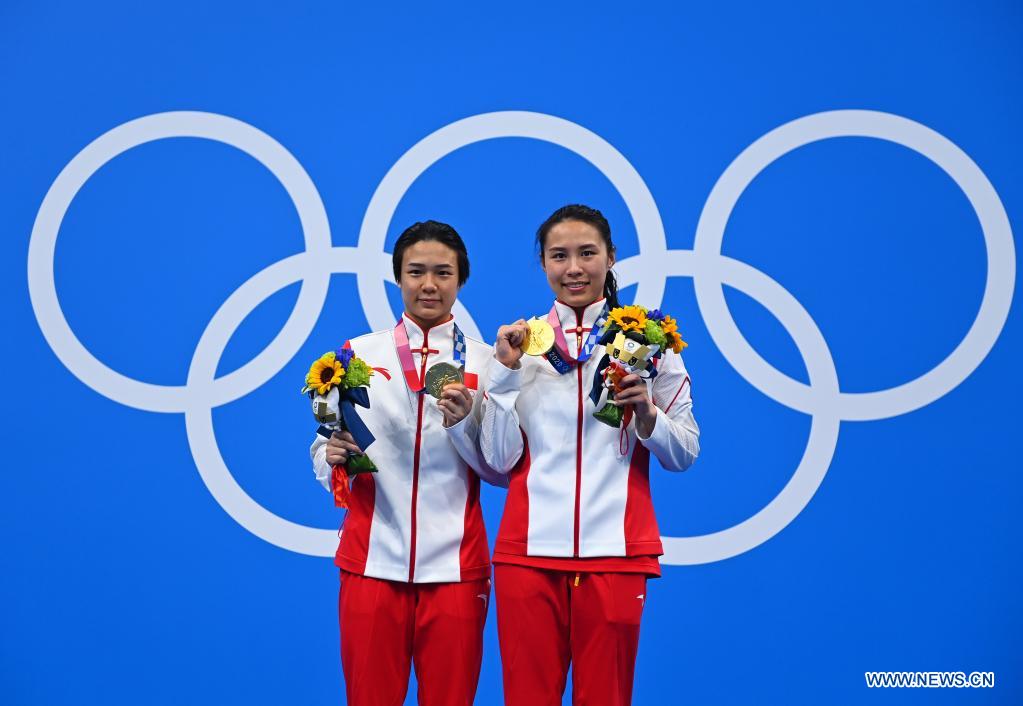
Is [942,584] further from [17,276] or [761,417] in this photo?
[17,276]

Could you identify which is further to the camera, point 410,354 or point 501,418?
point 410,354

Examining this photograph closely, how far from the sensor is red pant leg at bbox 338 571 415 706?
8.86 feet

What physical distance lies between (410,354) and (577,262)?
1.84ft

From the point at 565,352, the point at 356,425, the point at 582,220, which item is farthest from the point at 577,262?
the point at 356,425

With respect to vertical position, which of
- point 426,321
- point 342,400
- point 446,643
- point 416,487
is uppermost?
point 426,321

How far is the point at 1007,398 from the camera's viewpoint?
4.03m

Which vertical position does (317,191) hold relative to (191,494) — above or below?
above

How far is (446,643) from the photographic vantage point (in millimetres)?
2713

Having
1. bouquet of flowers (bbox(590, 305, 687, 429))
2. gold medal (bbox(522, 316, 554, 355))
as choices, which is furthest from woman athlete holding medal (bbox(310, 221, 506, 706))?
bouquet of flowers (bbox(590, 305, 687, 429))

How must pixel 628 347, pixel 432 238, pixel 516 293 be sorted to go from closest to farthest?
1. pixel 628 347
2. pixel 432 238
3. pixel 516 293

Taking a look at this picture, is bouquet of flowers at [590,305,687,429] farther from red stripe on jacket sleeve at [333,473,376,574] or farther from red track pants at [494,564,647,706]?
red stripe on jacket sleeve at [333,473,376,574]

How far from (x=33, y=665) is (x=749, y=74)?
3990 millimetres

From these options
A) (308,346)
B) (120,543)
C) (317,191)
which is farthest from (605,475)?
(120,543)

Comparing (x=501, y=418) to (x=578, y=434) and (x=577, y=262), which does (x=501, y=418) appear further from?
(x=577, y=262)
